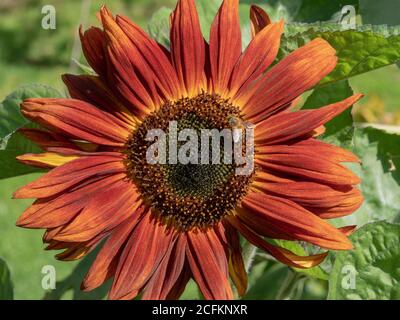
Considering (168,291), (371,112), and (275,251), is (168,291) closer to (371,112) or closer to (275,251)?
(275,251)

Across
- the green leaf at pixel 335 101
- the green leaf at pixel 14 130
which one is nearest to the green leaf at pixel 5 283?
the green leaf at pixel 14 130

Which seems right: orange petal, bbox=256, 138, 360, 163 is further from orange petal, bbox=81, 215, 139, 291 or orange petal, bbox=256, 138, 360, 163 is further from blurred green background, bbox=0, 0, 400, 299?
blurred green background, bbox=0, 0, 400, 299

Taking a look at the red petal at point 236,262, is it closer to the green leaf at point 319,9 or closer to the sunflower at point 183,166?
the sunflower at point 183,166

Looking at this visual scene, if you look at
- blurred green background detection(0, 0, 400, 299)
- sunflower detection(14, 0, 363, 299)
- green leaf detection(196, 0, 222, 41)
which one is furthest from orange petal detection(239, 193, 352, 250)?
blurred green background detection(0, 0, 400, 299)

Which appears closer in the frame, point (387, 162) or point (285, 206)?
point (285, 206)

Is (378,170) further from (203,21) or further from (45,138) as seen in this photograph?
(45,138)

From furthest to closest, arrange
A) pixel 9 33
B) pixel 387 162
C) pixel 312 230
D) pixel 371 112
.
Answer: pixel 9 33 → pixel 371 112 → pixel 387 162 → pixel 312 230

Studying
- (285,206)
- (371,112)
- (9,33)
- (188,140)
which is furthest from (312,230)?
(9,33)

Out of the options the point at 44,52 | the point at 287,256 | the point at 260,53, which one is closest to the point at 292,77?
the point at 260,53
